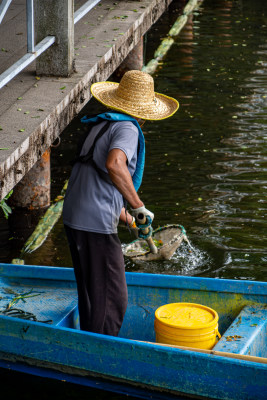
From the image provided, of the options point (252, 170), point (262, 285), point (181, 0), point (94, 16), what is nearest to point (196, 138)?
point (252, 170)

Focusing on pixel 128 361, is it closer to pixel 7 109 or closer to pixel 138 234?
pixel 138 234

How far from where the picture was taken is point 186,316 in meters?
5.47

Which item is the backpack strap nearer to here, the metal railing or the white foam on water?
the metal railing


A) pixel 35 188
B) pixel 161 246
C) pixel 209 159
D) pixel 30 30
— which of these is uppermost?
pixel 30 30

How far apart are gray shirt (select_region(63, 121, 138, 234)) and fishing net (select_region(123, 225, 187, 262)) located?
228cm

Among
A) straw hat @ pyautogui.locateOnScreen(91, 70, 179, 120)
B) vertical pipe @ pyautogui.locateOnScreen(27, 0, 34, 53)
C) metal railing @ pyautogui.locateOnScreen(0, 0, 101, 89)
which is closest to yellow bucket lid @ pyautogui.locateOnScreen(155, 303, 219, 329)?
straw hat @ pyautogui.locateOnScreen(91, 70, 179, 120)

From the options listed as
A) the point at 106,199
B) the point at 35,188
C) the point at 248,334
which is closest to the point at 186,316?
the point at 248,334

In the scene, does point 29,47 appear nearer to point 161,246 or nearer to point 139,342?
point 161,246

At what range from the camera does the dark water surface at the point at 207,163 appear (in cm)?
762

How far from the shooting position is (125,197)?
16.2 feet

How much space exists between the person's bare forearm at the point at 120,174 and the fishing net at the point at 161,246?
251 cm

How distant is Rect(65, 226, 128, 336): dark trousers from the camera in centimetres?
516

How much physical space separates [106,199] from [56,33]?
332cm

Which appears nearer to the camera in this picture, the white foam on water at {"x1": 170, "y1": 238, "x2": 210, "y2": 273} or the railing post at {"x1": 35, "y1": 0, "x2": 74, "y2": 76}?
the white foam on water at {"x1": 170, "y1": 238, "x2": 210, "y2": 273}
